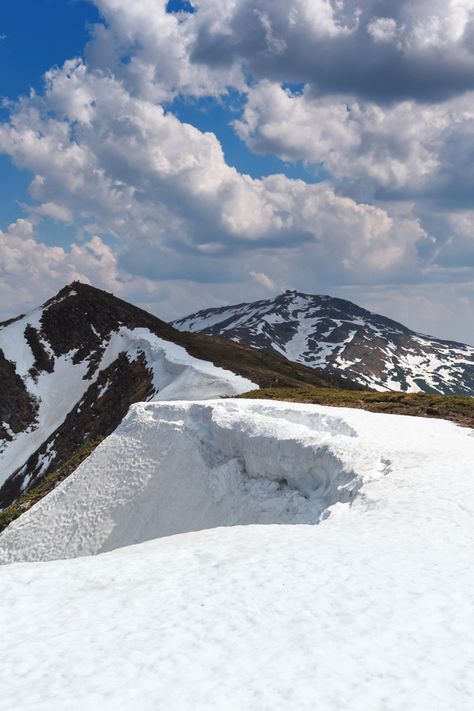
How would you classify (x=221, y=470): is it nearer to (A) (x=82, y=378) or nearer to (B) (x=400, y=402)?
(B) (x=400, y=402)

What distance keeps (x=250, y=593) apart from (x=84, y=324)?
3722 inches

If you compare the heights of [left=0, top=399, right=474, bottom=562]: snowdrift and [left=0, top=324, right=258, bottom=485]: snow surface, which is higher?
[left=0, top=324, right=258, bottom=485]: snow surface

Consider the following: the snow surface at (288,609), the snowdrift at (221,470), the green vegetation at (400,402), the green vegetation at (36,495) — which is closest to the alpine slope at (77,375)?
the green vegetation at (400,402)

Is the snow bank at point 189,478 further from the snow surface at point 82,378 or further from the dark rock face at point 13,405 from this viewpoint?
the dark rock face at point 13,405

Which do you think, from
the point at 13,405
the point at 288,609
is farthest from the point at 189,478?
the point at 13,405

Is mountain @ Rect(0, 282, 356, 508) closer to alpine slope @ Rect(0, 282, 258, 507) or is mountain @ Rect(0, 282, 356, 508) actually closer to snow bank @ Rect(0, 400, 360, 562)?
alpine slope @ Rect(0, 282, 258, 507)

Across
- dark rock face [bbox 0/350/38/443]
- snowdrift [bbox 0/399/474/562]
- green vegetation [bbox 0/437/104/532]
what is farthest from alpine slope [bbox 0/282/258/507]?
snowdrift [bbox 0/399/474/562]

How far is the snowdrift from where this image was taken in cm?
2155

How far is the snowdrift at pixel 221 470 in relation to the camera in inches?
848

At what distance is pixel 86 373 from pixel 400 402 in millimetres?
62660

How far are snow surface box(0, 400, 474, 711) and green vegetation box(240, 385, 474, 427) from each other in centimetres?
1202

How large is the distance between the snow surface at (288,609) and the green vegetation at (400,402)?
12019 millimetres

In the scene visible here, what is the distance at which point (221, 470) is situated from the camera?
28.4 meters

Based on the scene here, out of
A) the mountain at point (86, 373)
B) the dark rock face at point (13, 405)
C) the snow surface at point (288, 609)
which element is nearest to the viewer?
the snow surface at point (288, 609)
